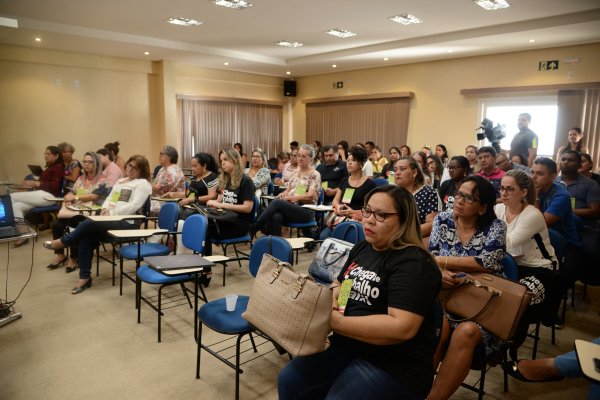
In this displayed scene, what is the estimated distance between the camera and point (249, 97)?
10.8m

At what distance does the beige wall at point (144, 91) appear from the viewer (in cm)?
743

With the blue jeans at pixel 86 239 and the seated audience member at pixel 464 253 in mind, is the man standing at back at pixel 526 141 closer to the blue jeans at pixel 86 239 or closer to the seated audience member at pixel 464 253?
the seated audience member at pixel 464 253

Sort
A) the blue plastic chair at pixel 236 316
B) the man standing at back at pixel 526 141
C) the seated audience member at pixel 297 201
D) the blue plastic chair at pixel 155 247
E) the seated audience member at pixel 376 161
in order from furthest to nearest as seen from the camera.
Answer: the seated audience member at pixel 376 161
the man standing at back at pixel 526 141
the seated audience member at pixel 297 201
the blue plastic chair at pixel 155 247
the blue plastic chair at pixel 236 316

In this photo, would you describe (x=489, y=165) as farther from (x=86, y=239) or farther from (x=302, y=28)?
(x=86, y=239)

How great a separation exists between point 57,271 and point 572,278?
492 cm

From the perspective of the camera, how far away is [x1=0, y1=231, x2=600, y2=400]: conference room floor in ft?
7.70

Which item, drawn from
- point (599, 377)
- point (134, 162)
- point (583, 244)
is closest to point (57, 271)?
point (134, 162)

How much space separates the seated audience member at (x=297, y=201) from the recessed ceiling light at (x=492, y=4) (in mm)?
2943

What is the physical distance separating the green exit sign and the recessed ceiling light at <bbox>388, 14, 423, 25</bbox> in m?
2.68

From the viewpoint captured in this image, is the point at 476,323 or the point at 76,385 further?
the point at 76,385

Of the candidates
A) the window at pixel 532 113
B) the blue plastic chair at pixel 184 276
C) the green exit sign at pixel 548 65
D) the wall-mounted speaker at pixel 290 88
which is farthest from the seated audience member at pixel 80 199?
the green exit sign at pixel 548 65

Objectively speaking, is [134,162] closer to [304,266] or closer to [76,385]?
[304,266]

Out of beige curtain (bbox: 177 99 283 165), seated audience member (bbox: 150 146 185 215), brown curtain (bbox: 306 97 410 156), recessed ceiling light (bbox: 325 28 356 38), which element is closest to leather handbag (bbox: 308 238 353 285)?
seated audience member (bbox: 150 146 185 215)

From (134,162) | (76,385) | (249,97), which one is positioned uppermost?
(249,97)
